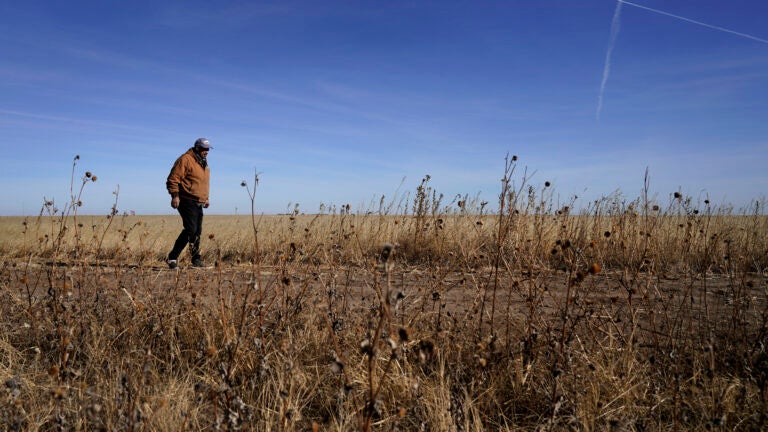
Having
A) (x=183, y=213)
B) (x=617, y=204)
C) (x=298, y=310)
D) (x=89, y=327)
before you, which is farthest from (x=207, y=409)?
(x=617, y=204)

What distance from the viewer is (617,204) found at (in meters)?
7.46

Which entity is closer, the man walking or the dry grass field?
the dry grass field

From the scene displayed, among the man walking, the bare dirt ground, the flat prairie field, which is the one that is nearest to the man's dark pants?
the man walking

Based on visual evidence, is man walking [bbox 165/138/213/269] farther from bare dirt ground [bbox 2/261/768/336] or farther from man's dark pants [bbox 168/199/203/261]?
bare dirt ground [bbox 2/261/768/336]

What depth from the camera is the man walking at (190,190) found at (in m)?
6.81

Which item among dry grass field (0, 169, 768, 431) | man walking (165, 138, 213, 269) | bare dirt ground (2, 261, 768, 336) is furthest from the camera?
man walking (165, 138, 213, 269)

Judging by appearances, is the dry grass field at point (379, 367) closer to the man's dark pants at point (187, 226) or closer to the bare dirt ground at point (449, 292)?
the bare dirt ground at point (449, 292)

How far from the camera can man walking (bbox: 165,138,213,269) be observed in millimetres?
6812

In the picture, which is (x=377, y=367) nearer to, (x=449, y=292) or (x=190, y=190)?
(x=449, y=292)

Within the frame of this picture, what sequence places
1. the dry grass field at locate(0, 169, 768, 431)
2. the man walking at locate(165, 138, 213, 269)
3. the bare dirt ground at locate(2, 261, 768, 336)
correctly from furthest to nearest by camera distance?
the man walking at locate(165, 138, 213, 269)
the bare dirt ground at locate(2, 261, 768, 336)
the dry grass field at locate(0, 169, 768, 431)

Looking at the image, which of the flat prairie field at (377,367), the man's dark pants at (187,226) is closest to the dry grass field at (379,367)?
the flat prairie field at (377,367)

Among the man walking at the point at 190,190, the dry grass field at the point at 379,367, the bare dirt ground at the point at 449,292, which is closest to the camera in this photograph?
the dry grass field at the point at 379,367

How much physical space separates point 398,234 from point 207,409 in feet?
18.8

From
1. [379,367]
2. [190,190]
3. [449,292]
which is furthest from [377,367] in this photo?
[190,190]
